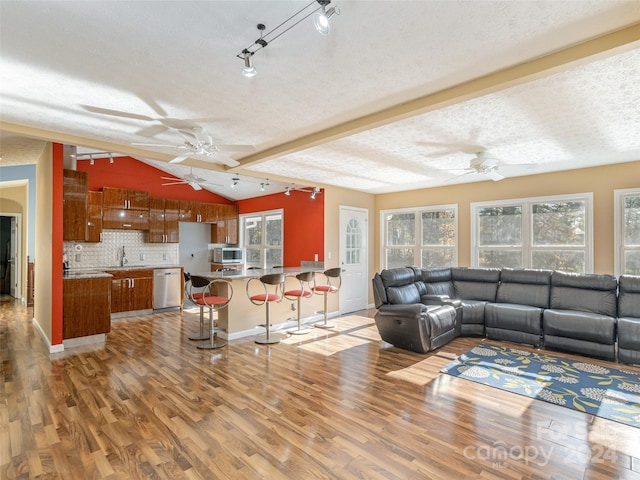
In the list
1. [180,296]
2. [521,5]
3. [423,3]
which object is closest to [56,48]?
[423,3]

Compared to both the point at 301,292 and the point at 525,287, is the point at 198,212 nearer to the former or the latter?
the point at 301,292

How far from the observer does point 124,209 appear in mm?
6629

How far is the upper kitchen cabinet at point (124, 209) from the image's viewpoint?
21.0 ft

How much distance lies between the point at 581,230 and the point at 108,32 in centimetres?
621

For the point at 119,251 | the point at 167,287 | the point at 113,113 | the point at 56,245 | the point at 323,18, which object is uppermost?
the point at 113,113

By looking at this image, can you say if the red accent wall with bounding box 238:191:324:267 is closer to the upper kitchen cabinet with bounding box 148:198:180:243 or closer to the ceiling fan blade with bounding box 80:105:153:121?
the upper kitchen cabinet with bounding box 148:198:180:243

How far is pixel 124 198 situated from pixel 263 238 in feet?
9.94

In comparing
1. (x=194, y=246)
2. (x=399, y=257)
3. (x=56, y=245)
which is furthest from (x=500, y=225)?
(x=56, y=245)

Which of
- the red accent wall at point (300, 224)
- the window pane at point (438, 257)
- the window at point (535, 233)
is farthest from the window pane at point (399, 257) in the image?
the red accent wall at point (300, 224)

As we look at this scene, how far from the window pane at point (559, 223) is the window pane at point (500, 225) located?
25 centimetres

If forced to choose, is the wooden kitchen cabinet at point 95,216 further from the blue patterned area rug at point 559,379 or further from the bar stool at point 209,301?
the blue patterned area rug at point 559,379

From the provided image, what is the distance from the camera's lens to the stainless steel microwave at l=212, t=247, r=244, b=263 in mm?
8062

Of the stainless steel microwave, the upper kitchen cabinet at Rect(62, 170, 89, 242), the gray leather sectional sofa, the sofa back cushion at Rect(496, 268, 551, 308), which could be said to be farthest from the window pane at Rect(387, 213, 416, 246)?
the upper kitchen cabinet at Rect(62, 170, 89, 242)

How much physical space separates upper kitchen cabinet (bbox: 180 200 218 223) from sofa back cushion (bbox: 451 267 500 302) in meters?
5.56
